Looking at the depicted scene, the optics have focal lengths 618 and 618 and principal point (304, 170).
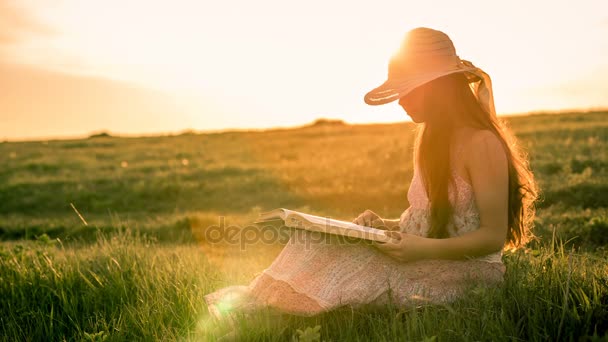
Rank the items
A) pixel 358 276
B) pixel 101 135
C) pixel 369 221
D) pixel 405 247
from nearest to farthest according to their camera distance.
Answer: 1. pixel 405 247
2. pixel 358 276
3. pixel 369 221
4. pixel 101 135

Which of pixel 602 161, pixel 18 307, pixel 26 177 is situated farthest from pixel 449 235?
pixel 26 177

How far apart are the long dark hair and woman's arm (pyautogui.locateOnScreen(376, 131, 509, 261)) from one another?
0.14 m

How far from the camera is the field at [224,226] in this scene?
342 cm

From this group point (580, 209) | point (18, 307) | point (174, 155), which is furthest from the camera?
point (174, 155)

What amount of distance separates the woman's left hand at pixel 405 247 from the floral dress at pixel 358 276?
16 cm

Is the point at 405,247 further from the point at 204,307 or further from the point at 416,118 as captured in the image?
the point at 204,307

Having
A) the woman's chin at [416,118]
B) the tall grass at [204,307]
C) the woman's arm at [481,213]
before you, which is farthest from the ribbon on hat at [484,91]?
the tall grass at [204,307]

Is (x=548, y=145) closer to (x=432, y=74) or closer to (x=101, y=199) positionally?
(x=101, y=199)

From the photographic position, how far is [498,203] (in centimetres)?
337

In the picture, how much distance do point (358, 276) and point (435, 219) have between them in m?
0.59

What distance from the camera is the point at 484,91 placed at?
3.60 meters

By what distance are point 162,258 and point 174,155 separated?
16826mm
